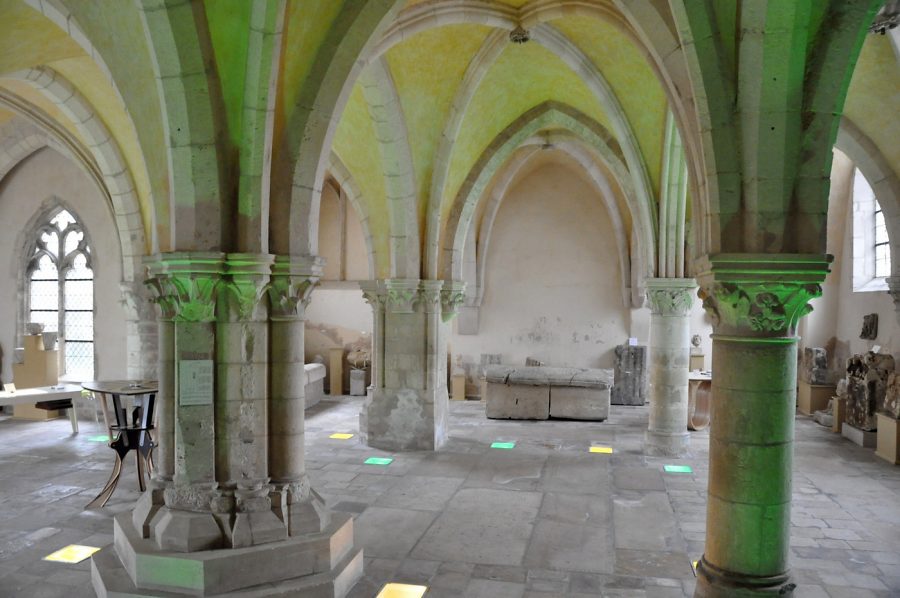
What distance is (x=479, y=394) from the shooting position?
15195 millimetres

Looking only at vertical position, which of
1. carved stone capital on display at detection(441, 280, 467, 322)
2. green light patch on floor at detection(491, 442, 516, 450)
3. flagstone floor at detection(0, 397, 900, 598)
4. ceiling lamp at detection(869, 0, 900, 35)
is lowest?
green light patch on floor at detection(491, 442, 516, 450)

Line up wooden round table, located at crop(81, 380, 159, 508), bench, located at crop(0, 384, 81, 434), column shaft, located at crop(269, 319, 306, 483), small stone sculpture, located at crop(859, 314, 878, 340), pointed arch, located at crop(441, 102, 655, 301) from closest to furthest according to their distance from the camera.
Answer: column shaft, located at crop(269, 319, 306, 483) < wooden round table, located at crop(81, 380, 159, 508) < bench, located at crop(0, 384, 81, 434) < pointed arch, located at crop(441, 102, 655, 301) < small stone sculpture, located at crop(859, 314, 878, 340)

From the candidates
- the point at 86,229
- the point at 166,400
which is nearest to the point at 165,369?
the point at 166,400

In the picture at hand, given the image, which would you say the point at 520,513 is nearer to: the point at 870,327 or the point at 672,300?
the point at 672,300

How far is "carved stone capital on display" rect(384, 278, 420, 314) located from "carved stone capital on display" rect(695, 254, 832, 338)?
5.56 meters

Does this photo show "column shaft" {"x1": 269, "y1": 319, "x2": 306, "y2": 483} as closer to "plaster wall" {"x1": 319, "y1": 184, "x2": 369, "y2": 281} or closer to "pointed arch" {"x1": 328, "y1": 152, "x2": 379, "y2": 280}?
"pointed arch" {"x1": 328, "y1": 152, "x2": 379, "y2": 280}

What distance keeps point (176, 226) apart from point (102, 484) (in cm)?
436

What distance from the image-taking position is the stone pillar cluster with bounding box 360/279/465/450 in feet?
30.7

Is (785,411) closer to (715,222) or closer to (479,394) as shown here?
(715,222)

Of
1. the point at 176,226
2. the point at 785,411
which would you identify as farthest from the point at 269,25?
the point at 785,411

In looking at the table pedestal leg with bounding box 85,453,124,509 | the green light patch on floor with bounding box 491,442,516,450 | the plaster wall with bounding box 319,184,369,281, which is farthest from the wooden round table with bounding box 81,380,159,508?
the plaster wall with bounding box 319,184,369,281

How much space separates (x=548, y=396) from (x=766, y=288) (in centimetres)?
824

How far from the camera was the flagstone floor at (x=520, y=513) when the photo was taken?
504 centimetres

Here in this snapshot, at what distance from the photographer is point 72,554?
547 cm
